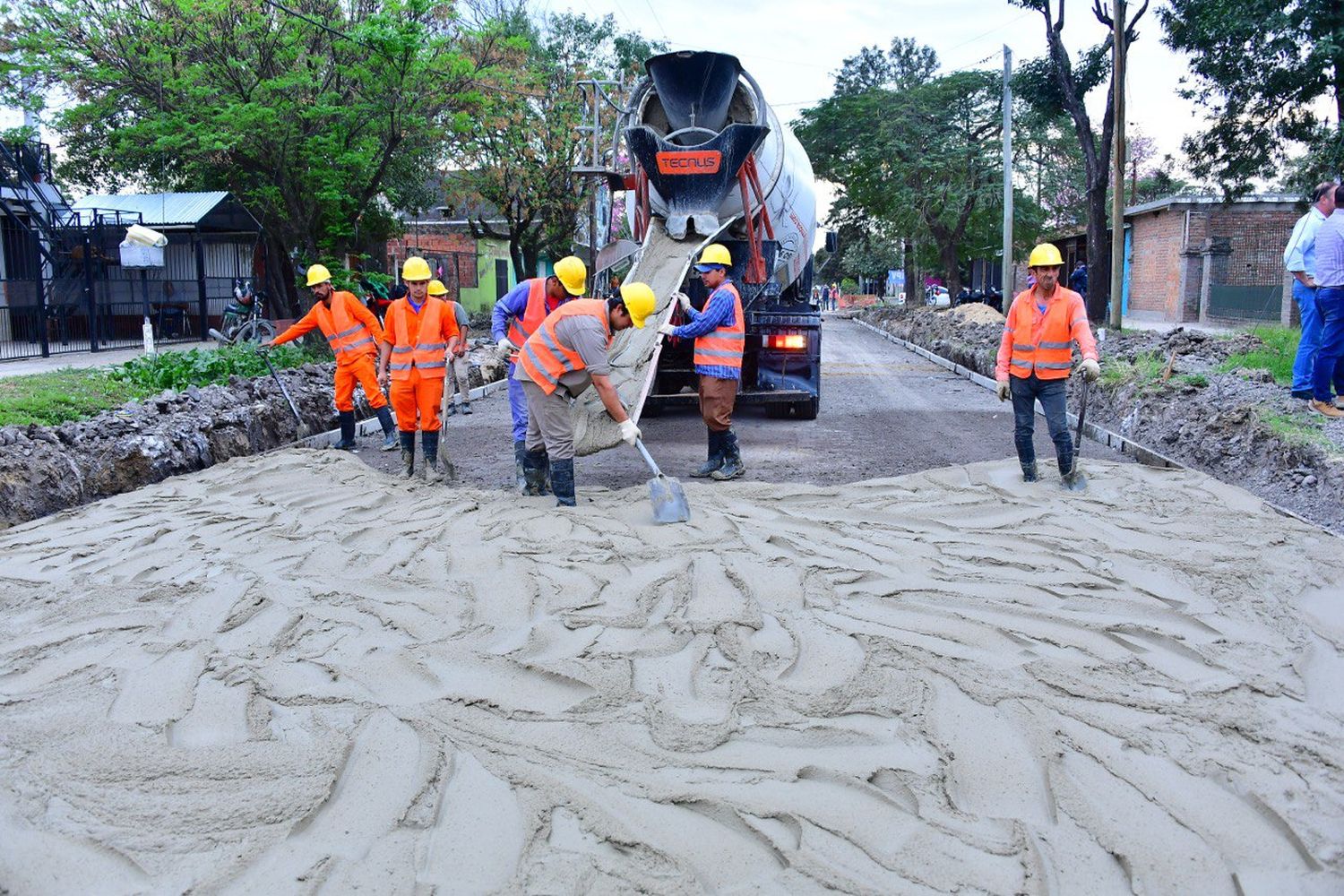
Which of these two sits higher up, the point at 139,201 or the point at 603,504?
the point at 139,201

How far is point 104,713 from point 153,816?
2.70ft

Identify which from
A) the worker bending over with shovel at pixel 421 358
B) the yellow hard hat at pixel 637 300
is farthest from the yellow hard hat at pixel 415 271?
the yellow hard hat at pixel 637 300

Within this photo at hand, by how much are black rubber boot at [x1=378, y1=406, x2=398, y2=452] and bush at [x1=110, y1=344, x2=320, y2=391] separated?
1.80 metres

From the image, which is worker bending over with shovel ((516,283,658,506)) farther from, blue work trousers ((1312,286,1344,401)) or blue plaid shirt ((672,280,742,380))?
blue work trousers ((1312,286,1344,401))

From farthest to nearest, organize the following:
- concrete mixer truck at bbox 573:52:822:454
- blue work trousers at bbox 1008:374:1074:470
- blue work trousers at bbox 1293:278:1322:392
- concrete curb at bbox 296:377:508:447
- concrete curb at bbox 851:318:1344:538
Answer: concrete curb at bbox 296:377:508:447 → concrete mixer truck at bbox 573:52:822:454 → blue work trousers at bbox 1293:278:1322:392 → blue work trousers at bbox 1008:374:1074:470 → concrete curb at bbox 851:318:1344:538

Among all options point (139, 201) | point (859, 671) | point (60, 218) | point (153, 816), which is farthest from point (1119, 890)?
point (139, 201)

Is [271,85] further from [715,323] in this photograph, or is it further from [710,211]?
[715,323]

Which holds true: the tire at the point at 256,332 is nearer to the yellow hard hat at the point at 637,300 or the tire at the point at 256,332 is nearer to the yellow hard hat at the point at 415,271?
the yellow hard hat at the point at 415,271

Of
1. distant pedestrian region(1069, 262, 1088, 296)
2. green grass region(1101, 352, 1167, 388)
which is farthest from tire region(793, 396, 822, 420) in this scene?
distant pedestrian region(1069, 262, 1088, 296)

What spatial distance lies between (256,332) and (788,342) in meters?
9.92

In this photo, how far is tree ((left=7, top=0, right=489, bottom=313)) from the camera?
1372 cm

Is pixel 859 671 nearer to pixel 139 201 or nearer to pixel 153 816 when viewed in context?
pixel 153 816

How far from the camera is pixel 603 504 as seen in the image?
6.70 metres

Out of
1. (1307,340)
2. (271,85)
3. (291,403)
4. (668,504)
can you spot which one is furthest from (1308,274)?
(271,85)
